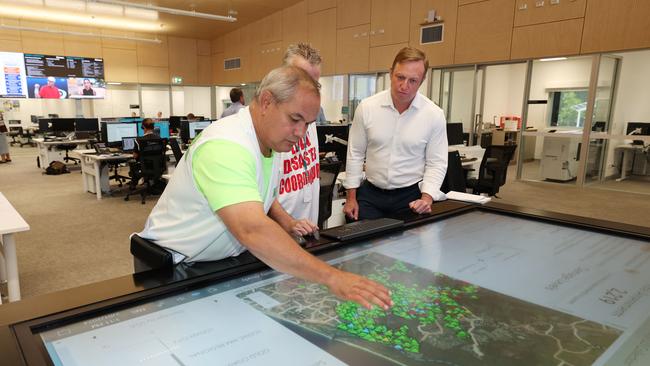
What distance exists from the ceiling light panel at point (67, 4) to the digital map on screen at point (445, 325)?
1145 cm

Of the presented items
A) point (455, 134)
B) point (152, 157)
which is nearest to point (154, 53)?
point (152, 157)

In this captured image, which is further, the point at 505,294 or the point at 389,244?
the point at 389,244

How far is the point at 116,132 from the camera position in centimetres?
709

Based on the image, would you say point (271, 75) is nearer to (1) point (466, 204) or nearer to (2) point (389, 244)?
(2) point (389, 244)

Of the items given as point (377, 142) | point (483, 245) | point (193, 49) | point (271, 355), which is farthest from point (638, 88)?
point (193, 49)

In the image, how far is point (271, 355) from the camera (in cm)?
82

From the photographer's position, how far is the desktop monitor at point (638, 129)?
6.88m

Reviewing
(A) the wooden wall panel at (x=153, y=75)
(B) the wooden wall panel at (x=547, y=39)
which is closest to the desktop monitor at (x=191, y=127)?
(B) the wooden wall panel at (x=547, y=39)

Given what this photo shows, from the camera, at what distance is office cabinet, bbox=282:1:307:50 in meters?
10.9

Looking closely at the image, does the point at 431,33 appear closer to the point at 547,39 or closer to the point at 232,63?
the point at 547,39

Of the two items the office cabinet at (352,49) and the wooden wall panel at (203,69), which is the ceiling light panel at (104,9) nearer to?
the wooden wall panel at (203,69)

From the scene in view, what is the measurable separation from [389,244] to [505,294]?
0.44m

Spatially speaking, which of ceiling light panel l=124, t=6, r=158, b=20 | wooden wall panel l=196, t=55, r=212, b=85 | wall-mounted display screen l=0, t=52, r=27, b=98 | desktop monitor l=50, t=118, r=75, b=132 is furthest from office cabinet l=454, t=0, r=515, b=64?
wall-mounted display screen l=0, t=52, r=27, b=98

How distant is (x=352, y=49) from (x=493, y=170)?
17.9 ft
